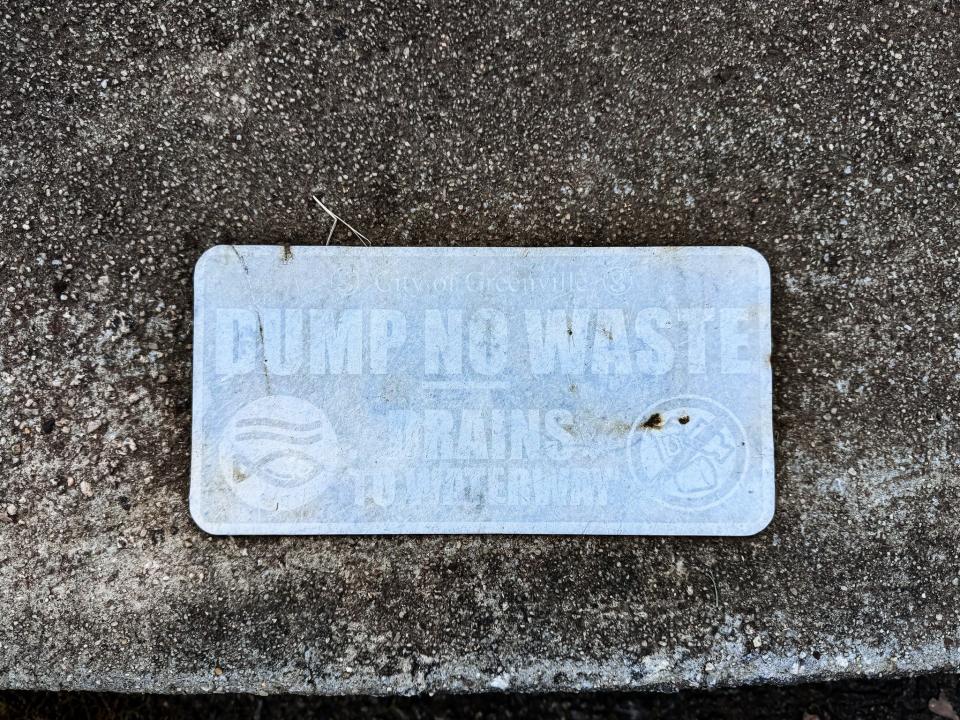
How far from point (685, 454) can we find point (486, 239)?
652 millimetres

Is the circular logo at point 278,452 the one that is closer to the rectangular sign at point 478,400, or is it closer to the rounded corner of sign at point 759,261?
the rectangular sign at point 478,400

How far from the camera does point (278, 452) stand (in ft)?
4.18

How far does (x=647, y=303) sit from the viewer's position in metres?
1.29

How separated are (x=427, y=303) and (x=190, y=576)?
795mm

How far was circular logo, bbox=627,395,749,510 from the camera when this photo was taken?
4.18 feet

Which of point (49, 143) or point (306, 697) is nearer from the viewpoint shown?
point (49, 143)

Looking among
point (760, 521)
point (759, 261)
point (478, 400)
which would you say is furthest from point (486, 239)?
point (760, 521)

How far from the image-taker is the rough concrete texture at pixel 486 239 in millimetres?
1259

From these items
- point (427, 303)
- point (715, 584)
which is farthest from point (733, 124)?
point (715, 584)

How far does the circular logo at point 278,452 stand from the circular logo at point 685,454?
69 cm

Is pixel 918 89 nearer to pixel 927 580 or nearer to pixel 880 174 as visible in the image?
pixel 880 174

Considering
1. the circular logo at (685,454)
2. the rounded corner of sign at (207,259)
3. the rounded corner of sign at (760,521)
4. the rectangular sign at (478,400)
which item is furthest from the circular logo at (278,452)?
the rounded corner of sign at (760,521)

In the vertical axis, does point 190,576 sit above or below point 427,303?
below

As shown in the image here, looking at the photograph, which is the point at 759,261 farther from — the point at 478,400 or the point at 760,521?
the point at 478,400
